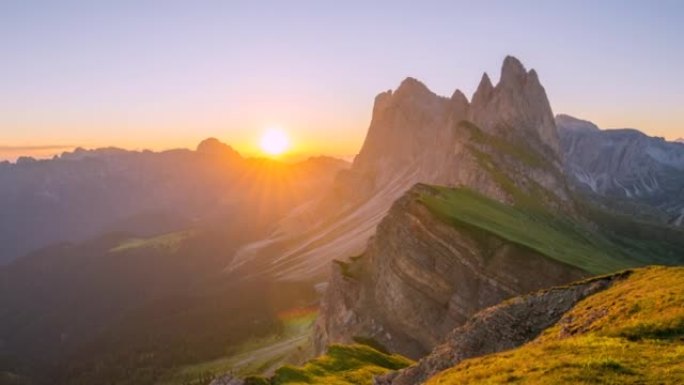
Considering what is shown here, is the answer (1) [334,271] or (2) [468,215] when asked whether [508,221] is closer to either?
(2) [468,215]

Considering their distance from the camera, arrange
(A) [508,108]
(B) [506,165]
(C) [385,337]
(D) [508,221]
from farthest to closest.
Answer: (A) [508,108], (B) [506,165], (D) [508,221], (C) [385,337]

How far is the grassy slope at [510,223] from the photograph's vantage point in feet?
283

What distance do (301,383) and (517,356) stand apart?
20101 mm

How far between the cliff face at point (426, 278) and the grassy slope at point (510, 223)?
6.24 feet

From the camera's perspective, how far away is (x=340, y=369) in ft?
181

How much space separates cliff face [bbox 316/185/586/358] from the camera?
80938mm

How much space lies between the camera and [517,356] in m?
31.5

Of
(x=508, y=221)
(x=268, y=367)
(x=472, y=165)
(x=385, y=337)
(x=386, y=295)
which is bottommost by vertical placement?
(x=268, y=367)

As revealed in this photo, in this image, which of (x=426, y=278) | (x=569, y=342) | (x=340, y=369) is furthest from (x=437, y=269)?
(x=569, y=342)

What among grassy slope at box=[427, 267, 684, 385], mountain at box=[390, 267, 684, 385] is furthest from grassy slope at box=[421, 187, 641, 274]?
grassy slope at box=[427, 267, 684, 385]

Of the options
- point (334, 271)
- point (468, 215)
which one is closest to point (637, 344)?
point (468, 215)

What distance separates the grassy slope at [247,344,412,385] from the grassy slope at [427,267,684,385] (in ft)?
55.5

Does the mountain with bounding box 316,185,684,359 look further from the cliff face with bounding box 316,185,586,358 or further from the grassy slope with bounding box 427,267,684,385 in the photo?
the grassy slope with bounding box 427,267,684,385

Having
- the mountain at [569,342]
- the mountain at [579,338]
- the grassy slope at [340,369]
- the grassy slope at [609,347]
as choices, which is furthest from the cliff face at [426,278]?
the grassy slope at [609,347]
